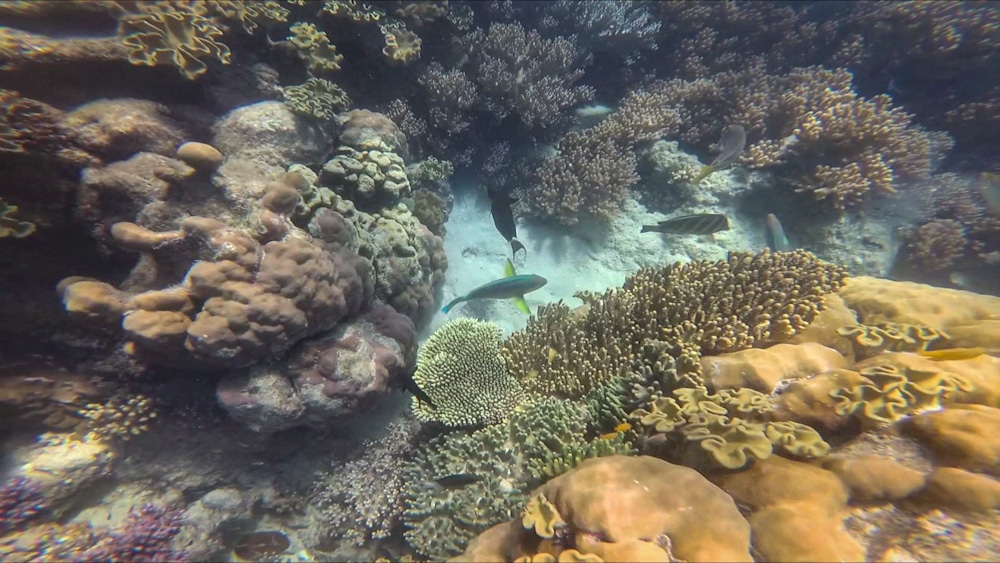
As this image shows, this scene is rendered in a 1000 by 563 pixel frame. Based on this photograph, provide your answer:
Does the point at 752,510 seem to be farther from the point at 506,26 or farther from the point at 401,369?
the point at 506,26

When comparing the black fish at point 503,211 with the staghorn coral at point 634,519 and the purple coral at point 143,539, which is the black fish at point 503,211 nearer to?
the staghorn coral at point 634,519

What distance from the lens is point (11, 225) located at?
2.82 metres

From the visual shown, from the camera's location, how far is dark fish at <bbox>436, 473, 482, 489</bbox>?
129 inches

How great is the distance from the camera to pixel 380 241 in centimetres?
434

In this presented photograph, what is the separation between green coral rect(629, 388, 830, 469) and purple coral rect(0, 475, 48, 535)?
4.80 metres

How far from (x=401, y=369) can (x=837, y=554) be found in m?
3.16

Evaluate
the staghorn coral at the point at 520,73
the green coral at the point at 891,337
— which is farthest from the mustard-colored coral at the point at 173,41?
the green coral at the point at 891,337

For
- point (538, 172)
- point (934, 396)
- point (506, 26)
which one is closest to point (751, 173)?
point (538, 172)

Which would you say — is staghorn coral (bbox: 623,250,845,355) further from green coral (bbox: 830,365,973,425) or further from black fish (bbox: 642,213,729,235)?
green coral (bbox: 830,365,973,425)

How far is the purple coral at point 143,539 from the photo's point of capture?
3.44m

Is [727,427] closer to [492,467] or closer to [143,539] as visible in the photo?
[492,467]

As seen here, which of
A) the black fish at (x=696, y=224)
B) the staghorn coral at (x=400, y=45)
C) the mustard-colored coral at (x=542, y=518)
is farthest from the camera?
the staghorn coral at (x=400, y=45)

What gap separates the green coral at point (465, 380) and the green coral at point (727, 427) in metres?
1.27

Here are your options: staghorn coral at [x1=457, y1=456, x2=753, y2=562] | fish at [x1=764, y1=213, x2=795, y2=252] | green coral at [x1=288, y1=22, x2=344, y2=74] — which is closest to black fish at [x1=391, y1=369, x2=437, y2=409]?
staghorn coral at [x1=457, y1=456, x2=753, y2=562]
